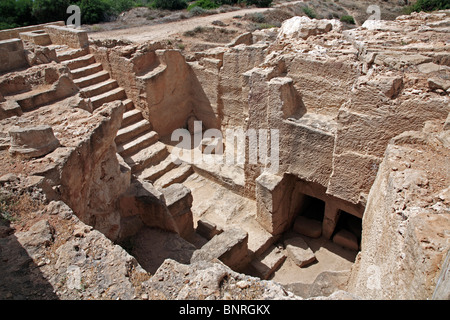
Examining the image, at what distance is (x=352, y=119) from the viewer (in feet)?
16.0

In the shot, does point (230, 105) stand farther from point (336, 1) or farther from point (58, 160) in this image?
point (336, 1)

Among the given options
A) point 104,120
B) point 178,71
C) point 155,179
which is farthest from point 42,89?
point 178,71

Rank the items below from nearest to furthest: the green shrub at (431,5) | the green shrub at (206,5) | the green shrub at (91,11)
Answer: the green shrub at (91,11) < the green shrub at (431,5) < the green shrub at (206,5)

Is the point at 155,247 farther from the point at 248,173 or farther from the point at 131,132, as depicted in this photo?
the point at 131,132

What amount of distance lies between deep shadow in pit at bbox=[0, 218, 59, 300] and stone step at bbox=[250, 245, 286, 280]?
3.98 meters

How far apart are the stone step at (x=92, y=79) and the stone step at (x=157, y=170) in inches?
125

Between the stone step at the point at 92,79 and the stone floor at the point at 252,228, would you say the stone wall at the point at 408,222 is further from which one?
the stone step at the point at 92,79

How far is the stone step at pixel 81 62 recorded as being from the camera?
31.5ft

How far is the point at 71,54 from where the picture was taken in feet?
32.4

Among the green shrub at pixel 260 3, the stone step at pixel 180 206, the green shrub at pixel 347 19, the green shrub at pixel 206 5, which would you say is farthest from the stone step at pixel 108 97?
the green shrub at pixel 347 19

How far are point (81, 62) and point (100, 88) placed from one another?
3.90 ft

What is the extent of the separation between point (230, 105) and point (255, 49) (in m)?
1.80

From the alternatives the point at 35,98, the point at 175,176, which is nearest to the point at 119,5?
the point at 175,176

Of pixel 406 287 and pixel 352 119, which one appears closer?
pixel 406 287
